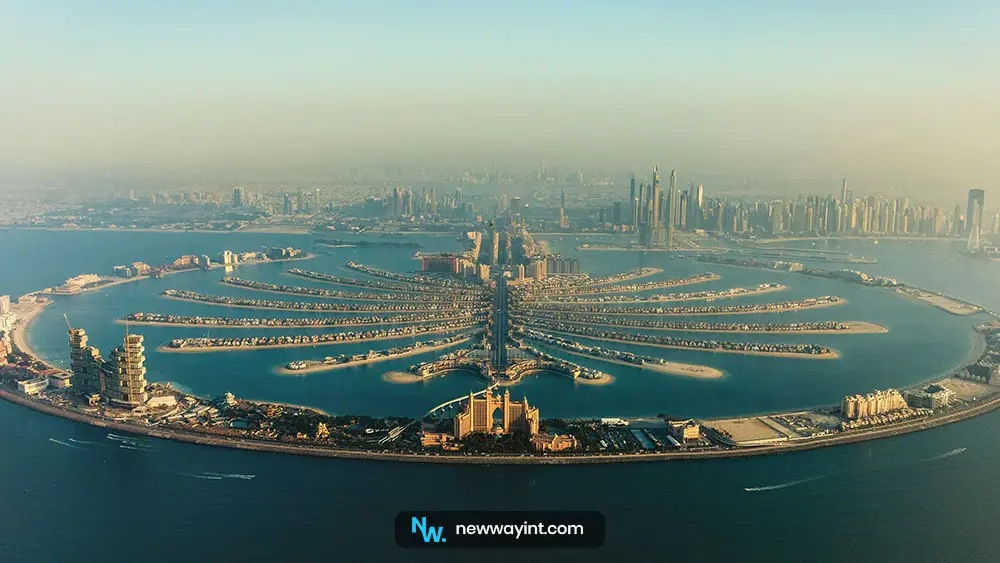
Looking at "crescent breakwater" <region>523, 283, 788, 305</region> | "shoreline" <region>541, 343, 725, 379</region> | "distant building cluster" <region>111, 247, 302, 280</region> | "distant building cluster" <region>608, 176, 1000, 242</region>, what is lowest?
"shoreline" <region>541, 343, 725, 379</region>

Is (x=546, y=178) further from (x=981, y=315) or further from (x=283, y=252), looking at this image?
(x=981, y=315)

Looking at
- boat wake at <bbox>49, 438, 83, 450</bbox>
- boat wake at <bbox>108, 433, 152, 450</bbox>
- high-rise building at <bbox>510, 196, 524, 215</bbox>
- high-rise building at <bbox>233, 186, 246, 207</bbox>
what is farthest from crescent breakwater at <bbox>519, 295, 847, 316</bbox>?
high-rise building at <bbox>233, 186, 246, 207</bbox>

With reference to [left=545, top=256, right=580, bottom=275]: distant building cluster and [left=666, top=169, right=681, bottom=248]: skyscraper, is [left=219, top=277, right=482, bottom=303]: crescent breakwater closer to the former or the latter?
[left=545, top=256, right=580, bottom=275]: distant building cluster

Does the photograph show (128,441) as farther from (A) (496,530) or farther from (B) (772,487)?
(B) (772,487)

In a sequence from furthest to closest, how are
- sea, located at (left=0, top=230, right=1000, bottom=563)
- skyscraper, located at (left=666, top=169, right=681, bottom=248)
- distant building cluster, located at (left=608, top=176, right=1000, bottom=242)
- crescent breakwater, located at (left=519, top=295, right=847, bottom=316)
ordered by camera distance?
distant building cluster, located at (left=608, top=176, right=1000, bottom=242)
skyscraper, located at (left=666, top=169, right=681, bottom=248)
crescent breakwater, located at (left=519, top=295, right=847, bottom=316)
sea, located at (left=0, top=230, right=1000, bottom=563)

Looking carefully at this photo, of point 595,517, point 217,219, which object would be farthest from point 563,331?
point 217,219

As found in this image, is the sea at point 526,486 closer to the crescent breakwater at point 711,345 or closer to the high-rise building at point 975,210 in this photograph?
the crescent breakwater at point 711,345

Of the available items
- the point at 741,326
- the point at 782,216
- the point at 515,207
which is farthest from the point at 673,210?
the point at 741,326
